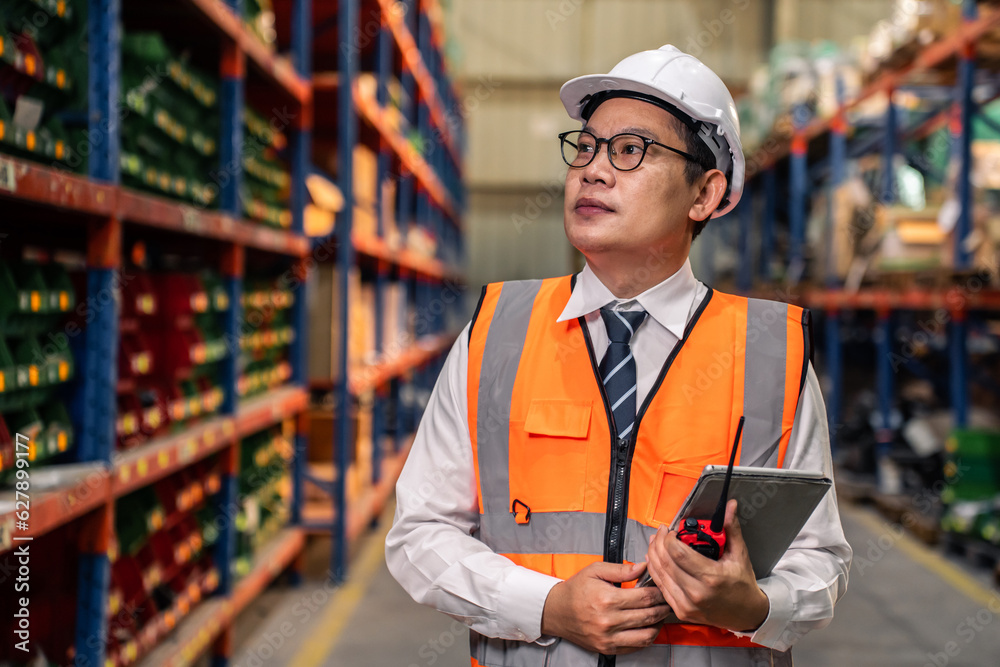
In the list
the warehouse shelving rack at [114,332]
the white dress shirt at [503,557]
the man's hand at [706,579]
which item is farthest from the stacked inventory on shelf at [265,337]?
the man's hand at [706,579]

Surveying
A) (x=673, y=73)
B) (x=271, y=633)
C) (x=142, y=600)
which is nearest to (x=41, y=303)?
(x=142, y=600)

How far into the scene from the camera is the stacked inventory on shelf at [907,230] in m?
5.75

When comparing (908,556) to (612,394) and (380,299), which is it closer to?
(380,299)

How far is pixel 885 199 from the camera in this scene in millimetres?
7285

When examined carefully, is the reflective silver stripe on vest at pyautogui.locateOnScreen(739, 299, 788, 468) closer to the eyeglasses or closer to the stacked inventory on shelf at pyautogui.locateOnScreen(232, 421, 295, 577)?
the eyeglasses

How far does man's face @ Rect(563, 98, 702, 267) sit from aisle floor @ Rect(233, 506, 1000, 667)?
2905 mm

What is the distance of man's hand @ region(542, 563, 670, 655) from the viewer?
4.49ft

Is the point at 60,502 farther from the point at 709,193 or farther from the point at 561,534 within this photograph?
the point at 709,193

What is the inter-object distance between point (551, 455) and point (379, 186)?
5154 millimetres

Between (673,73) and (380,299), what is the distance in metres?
5.05

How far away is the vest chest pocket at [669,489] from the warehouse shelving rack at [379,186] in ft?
12.7

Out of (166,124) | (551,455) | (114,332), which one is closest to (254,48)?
(166,124)

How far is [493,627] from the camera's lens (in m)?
1.49

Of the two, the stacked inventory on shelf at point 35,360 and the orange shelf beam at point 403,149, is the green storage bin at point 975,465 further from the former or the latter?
the stacked inventory on shelf at point 35,360
